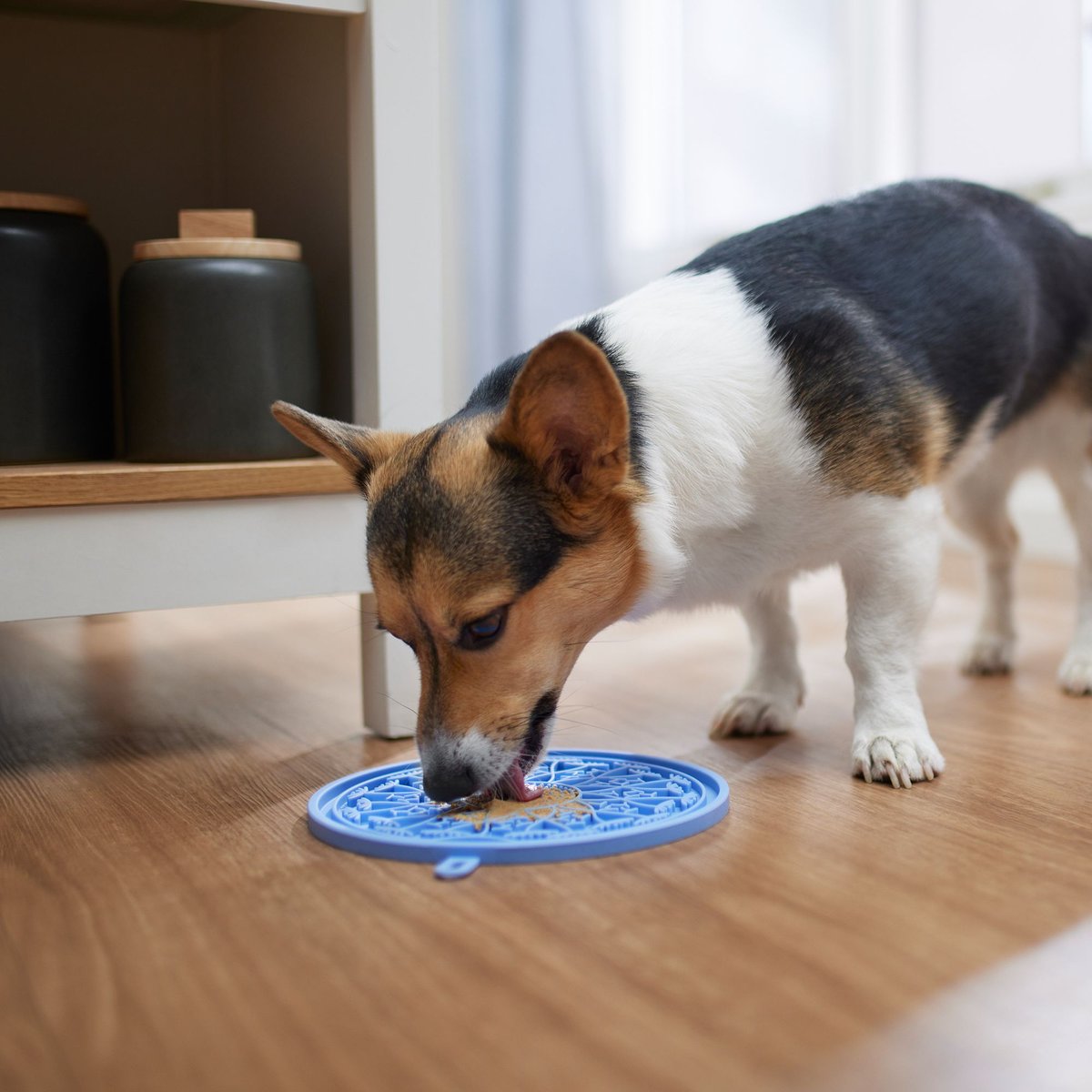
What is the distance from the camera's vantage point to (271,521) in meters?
1.97

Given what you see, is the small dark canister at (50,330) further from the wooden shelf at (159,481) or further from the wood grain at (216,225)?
the wood grain at (216,225)

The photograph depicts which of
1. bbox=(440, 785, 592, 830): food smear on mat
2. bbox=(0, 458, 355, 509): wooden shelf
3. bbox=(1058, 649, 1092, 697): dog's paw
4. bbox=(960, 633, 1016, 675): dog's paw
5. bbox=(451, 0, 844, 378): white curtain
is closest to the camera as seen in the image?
bbox=(440, 785, 592, 830): food smear on mat

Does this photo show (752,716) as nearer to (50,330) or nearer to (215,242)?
(215,242)

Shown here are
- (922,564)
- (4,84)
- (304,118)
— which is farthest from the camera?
(4,84)

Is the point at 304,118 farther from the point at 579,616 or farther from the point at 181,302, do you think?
the point at 579,616

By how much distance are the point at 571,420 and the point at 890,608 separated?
633mm

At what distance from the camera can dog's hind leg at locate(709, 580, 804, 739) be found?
6.79 feet

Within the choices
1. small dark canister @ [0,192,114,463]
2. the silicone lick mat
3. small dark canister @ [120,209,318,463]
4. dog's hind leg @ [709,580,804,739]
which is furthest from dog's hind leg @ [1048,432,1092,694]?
small dark canister @ [0,192,114,463]

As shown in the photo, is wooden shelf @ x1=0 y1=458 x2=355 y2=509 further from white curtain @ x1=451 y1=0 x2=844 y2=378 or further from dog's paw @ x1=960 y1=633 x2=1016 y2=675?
white curtain @ x1=451 y1=0 x2=844 y2=378

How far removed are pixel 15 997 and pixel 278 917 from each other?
258 millimetres

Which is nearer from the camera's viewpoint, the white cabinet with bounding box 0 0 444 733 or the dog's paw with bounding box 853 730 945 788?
the dog's paw with bounding box 853 730 945 788

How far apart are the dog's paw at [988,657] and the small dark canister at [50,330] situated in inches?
64.4

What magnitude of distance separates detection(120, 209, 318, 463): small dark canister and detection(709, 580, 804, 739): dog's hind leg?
0.81 m

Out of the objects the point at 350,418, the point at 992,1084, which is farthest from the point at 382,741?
the point at 992,1084
